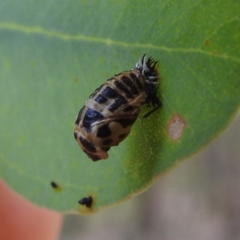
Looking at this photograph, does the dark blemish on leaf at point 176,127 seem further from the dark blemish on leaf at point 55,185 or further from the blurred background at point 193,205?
the blurred background at point 193,205

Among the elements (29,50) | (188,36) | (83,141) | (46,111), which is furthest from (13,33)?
(188,36)

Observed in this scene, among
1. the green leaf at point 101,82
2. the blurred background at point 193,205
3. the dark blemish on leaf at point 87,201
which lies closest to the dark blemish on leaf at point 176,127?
the green leaf at point 101,82

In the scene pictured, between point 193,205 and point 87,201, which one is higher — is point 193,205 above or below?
below

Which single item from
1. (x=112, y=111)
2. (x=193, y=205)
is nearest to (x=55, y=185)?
(x=112, y=111)

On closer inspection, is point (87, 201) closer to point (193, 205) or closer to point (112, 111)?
point (112, 111)

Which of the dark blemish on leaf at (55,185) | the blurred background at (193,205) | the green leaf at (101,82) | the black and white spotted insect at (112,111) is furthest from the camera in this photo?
the blurred background at (193,205)

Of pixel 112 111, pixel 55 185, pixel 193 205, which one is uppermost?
pixel 112 111
